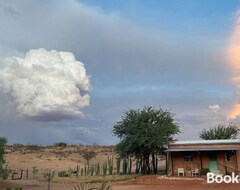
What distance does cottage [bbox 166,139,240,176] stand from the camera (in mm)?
41844

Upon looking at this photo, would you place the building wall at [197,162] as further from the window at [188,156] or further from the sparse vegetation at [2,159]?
the sparse vegetation at [2,159]

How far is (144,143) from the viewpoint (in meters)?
43.9

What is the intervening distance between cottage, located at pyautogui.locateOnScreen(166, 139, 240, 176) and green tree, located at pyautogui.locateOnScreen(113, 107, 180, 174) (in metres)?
1.72

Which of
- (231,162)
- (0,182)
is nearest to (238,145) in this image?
(231,162)

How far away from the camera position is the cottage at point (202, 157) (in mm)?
41844

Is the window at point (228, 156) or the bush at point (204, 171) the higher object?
the window at point (228, 156)

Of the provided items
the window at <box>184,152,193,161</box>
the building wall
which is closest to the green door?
the building wall

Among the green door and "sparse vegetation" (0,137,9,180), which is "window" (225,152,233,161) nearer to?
the green door

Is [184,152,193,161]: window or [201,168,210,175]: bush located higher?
[184,152,193,161]: window

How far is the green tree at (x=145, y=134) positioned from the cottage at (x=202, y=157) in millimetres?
1723

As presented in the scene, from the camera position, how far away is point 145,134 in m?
44.5

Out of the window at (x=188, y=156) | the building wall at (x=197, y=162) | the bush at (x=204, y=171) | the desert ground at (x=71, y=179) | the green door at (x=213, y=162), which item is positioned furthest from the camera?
the window at (x=188, y=156)

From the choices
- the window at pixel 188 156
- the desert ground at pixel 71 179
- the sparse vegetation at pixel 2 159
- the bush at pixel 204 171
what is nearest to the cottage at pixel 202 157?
the window at pixel 188 156

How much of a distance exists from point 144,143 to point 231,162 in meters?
9.78
